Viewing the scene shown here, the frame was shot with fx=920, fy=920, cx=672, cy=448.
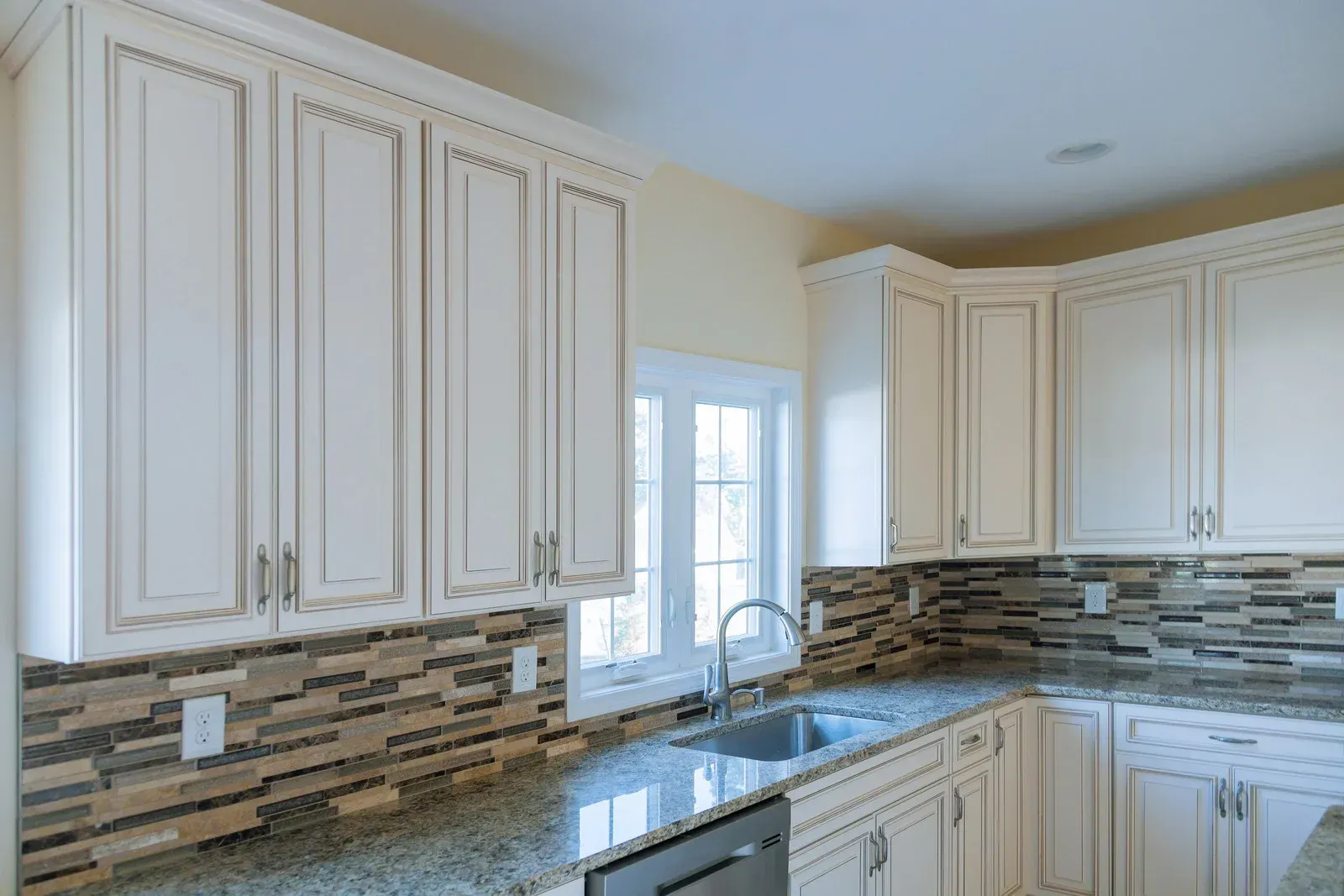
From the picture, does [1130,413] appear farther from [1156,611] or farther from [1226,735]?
[1226,735]

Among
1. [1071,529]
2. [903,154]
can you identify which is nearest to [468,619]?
[903,154]

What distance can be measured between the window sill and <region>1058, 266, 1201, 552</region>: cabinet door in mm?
1216

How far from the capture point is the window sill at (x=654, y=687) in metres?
2.47

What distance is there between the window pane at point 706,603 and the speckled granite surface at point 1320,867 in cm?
167

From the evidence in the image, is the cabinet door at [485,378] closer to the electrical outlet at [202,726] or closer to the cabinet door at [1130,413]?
the electrical outlet at [202,726]

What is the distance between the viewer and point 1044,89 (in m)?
2.38

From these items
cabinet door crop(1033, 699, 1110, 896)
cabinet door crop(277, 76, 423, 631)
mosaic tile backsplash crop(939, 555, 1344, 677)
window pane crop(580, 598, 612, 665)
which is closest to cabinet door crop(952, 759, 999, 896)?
cabinet door crop(1033, 699, 1110, 896)

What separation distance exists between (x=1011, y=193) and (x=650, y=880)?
2568mm

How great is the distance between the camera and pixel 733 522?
317cm

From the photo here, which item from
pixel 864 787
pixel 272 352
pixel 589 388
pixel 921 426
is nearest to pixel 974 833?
pixel 864 787

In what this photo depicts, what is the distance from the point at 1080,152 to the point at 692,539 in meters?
1.71

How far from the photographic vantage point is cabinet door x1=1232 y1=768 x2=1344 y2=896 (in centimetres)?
272

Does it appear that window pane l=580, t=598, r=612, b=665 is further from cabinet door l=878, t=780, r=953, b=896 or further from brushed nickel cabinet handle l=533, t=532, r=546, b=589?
cabinet door l=878, t=780, r=953, b=896

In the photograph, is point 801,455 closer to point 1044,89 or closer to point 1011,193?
point 1011,193
